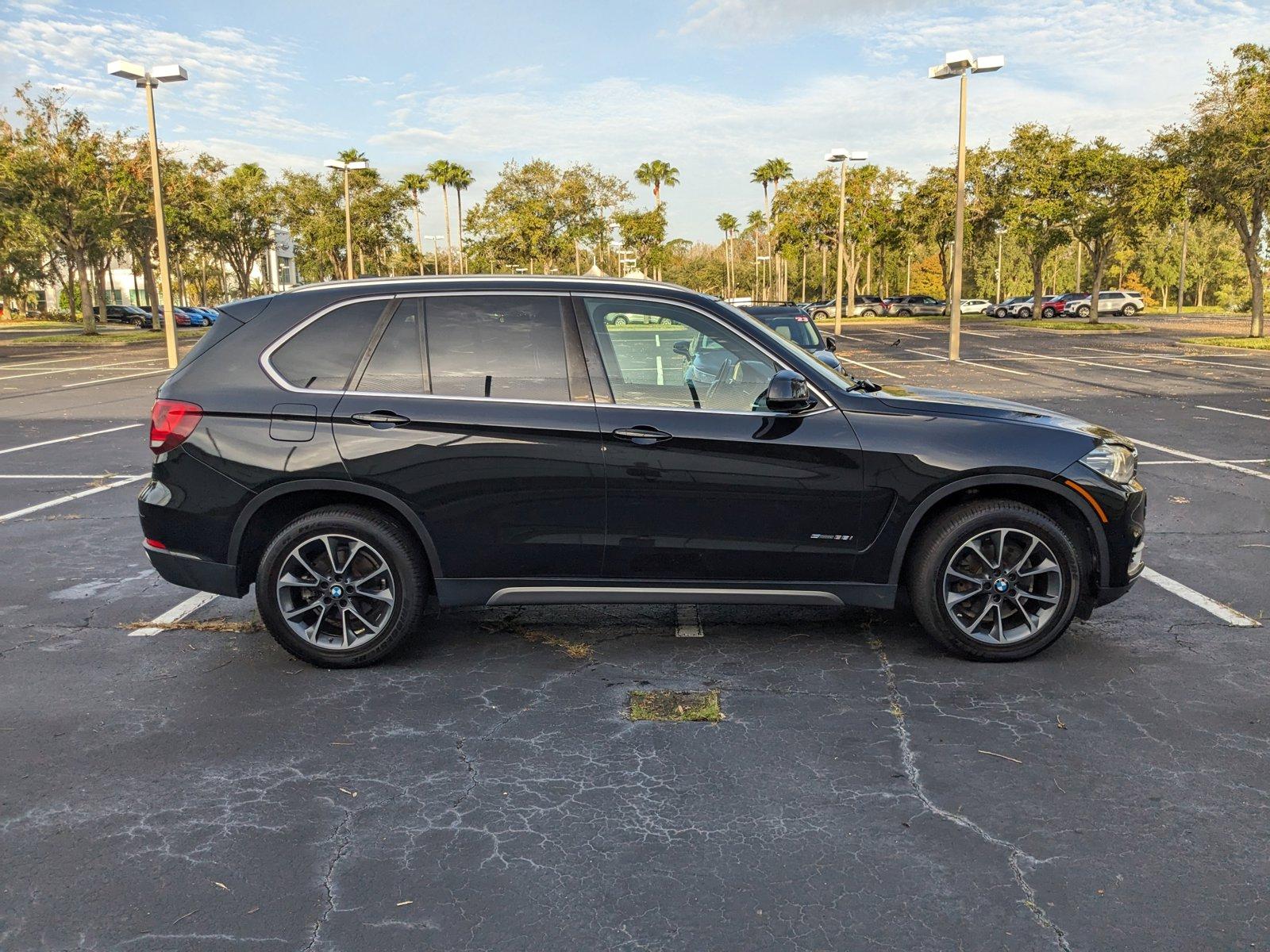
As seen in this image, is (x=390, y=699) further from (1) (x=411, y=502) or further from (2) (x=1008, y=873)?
(2) (x=1008, y=873)

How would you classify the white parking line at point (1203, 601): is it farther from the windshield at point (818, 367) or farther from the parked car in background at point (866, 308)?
the parked car in background at point (866, 308)

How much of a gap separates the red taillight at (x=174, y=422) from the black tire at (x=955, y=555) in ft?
11.3

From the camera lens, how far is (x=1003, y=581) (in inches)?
185

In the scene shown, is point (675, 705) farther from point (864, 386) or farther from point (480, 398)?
point (864, 386)

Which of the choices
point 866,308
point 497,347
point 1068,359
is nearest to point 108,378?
point 497,347

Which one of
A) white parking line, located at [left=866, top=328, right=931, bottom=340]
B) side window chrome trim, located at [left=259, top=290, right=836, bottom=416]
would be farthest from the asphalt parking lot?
white parking line, located at [left=866, top=328, right=931, bottom=340]

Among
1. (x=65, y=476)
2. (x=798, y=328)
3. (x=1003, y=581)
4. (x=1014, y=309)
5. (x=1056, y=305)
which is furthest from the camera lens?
(x=1014, y=309)

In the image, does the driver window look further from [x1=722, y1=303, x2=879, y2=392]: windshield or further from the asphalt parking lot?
the asphalt parking lot

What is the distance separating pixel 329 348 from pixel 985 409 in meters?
3.15

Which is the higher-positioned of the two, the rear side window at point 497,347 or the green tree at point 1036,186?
→ the green tree at point 1036,186

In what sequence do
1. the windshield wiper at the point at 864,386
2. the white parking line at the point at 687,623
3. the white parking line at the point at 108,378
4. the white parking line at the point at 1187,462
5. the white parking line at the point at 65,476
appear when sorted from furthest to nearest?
the white parking line at the point at 108,378
the white parking line at the point at 1187,462
the white parking line at the point at 65,476
the white parking line at the point at 687,623
the windshield wiper at the point at 864,386

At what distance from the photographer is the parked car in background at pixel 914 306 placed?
2714 inches

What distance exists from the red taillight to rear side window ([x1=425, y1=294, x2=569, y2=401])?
44.6 inches

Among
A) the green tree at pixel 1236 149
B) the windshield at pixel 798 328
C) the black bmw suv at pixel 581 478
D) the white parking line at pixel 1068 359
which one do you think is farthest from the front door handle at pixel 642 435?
the green tree at pixel 1236 149
